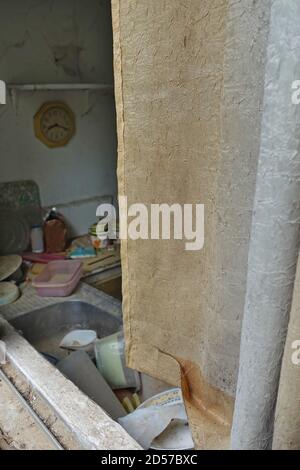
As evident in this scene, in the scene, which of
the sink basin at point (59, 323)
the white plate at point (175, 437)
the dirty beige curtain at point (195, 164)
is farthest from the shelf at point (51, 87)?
the white plate at point (175, 437)

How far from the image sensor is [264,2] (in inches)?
13.3

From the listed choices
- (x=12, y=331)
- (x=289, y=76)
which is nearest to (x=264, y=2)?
(x=289, y=76)

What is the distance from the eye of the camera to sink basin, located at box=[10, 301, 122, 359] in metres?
1.36

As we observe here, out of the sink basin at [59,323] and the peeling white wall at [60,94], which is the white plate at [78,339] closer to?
the sink basin at [59,323]

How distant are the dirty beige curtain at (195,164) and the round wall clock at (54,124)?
1.35m

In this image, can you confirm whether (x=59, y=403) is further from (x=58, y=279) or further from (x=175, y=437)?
(x=58, y=279)

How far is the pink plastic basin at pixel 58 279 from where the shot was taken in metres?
1.46

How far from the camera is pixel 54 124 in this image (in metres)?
1.79

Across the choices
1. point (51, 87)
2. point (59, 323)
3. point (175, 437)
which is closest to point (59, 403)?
point (175, 437)

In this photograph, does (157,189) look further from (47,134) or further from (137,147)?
(47,134)

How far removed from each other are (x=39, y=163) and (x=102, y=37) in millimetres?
745

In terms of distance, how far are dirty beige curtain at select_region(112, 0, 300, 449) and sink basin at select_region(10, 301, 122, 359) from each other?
813mm

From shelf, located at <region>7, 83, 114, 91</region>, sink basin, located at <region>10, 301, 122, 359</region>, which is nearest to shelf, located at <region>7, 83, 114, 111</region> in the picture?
shelf, located at <region>7, 83, 114, 91</region>

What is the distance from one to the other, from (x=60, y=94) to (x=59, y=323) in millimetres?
1117
